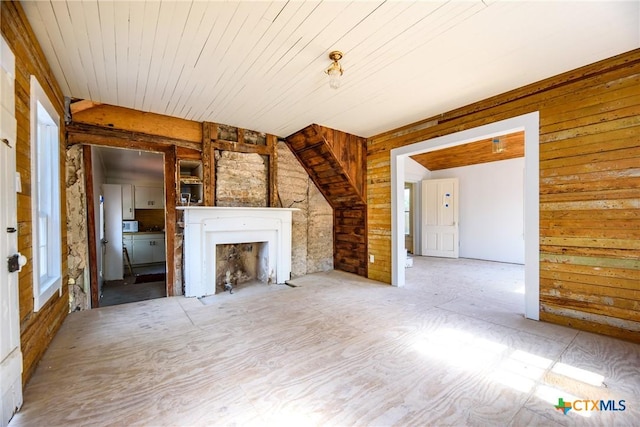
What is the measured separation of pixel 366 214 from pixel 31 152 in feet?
13.5

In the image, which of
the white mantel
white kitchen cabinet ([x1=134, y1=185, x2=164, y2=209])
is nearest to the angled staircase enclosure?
the white mantel

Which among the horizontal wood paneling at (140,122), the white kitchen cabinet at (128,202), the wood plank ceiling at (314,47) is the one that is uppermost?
the wood plank ceiling at (314,47)

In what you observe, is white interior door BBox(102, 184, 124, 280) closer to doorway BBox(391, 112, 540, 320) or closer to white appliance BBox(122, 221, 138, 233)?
white appliance BBox(122, 221, 138, 233)

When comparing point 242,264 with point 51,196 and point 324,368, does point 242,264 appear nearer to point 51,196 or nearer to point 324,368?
point 51,196

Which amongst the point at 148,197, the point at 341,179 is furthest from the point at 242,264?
the point at 148,197

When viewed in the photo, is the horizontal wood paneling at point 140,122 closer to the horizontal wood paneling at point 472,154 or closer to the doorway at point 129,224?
the doorway at point 129,224

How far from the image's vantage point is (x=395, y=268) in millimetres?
4234

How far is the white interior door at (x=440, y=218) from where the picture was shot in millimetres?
6949

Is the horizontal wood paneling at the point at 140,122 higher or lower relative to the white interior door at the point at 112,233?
higher

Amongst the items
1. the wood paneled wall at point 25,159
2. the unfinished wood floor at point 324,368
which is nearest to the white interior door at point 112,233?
the unfinished wood floor at point 324,368

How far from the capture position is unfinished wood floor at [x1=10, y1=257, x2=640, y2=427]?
1517mm

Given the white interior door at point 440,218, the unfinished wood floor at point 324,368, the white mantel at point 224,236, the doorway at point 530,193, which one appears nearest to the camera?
the unfinished wood floor at point 324,368

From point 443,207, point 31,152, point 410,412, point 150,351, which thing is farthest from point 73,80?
point 443,207

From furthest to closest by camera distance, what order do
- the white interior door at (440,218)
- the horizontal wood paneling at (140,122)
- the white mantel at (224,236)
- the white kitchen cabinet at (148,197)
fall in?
the white interior door at (440,218), the white kitchen cabinet at (148,197), the white mantel at (224,236), the horizontal wood paneling at (140,122)
